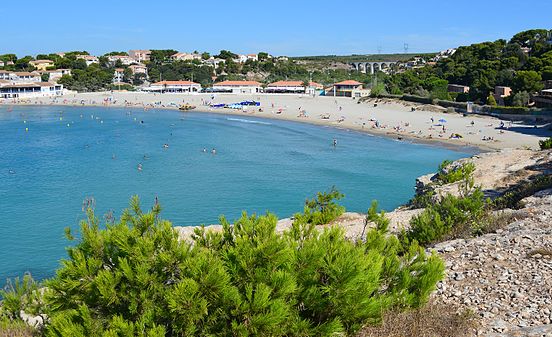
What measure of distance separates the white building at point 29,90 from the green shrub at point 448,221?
92752 mm

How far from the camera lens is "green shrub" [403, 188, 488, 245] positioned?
11.4 meters

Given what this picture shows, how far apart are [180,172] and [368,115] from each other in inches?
1372

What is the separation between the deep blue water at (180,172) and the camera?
2362 cm

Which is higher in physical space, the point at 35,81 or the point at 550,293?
the point at 35,81

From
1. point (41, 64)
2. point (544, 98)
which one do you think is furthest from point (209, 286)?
point (41, 64)

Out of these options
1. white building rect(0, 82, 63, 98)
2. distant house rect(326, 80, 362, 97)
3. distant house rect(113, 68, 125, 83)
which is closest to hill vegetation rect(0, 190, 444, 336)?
distant house rect(326, 80, 362, 97)

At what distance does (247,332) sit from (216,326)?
1.13ft

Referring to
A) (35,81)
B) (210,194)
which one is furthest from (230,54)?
(210,194)

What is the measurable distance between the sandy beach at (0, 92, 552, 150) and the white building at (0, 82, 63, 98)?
130 inches

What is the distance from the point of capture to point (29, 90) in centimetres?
9181

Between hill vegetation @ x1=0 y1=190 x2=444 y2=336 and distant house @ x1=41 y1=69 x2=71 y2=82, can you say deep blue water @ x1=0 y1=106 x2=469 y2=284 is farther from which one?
distant house @ x1=41 y1=69 x2=71 y2=82

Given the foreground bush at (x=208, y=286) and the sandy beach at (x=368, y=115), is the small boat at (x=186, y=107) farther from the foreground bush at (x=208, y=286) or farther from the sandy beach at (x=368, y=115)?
the foreground bush at (x=208, y=286)

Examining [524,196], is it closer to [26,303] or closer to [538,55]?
[26,303]

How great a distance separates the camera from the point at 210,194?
2806 cm
